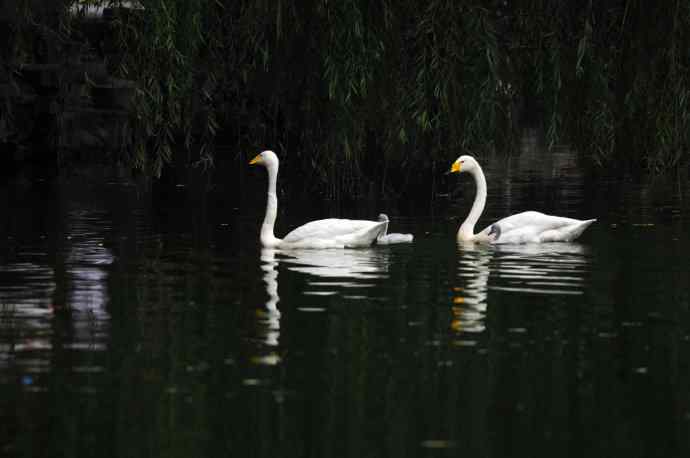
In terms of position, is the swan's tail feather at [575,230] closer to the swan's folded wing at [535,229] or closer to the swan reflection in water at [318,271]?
the swan's folded wing at [535,229]

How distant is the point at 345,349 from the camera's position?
9445mm

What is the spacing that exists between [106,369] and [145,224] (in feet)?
39.2

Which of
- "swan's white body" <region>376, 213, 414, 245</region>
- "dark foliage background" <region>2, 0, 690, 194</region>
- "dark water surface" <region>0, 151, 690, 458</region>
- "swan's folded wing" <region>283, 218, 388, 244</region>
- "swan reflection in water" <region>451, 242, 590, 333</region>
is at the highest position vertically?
"dark foliage background" <region>2, 0, 690, 194</region>

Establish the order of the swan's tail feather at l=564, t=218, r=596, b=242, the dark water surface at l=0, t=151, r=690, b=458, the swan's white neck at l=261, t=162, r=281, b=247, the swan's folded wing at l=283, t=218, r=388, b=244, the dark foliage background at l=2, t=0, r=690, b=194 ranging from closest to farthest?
1. the dark water surface at l=0, t=151, r=690, b=458
2. the dark foliage background at l=2, t=0, r=690, b=194
3. the swan's folded wing at l=283, t=218, r=388, b=244
4. the swan's white neck at l=261, t=162, r=281, b=247
5. the swan's tail feather at l=564, t=218, r=596, b=242

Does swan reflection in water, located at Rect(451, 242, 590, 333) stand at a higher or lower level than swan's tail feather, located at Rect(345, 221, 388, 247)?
lower

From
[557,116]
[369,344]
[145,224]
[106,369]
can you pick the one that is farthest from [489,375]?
[145,224]

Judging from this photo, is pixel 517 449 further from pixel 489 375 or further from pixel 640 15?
pixel 640 15

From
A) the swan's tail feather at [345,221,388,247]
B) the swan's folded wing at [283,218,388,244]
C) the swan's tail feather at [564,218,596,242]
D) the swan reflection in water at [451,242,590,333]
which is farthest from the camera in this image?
the swan's tail feather at [564,218,596,242]

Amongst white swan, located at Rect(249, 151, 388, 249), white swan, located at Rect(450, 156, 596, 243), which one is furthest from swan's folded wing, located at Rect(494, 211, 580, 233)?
white swan, located at Rect(249, 151, 388, 249)

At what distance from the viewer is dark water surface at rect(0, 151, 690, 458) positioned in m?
7.24

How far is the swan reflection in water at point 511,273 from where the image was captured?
11434mm

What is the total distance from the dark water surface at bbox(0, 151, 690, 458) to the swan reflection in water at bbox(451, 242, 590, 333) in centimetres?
3

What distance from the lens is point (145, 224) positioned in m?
20.6

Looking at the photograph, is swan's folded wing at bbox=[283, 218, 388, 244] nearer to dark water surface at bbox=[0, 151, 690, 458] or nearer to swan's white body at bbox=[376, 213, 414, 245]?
swan's white body at bbox=[376, 213, 414, 245]
